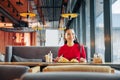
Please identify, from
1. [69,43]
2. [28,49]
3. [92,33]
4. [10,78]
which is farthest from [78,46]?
[92,33]

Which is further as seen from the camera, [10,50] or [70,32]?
[10,50]

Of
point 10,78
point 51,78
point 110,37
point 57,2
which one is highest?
point 57,2

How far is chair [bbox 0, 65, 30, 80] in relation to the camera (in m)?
2.45

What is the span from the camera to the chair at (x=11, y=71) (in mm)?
2445

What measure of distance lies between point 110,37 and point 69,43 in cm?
125

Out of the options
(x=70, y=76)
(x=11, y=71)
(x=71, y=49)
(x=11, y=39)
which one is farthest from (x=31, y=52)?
(x=11, y=39)

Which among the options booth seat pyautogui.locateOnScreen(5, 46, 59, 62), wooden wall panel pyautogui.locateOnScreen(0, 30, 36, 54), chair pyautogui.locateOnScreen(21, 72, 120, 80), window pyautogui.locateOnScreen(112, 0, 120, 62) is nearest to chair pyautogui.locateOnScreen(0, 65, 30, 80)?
chair pyautogui.locateOnScreen(21, 72, 120, 80)

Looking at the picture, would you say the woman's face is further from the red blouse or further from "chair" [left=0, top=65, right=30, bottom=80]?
"chair" [left=0, top=65, right=30, bottom=80]

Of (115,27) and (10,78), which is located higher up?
(115,27)

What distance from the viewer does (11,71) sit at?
2.49 m

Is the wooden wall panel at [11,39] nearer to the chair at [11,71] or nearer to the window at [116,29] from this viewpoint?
the window at [116,29]

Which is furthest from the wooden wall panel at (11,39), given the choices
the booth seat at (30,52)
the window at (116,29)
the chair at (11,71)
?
the chair at (11,71)

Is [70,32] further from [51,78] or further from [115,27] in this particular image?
[51,78]

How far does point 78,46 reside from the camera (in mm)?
4020
